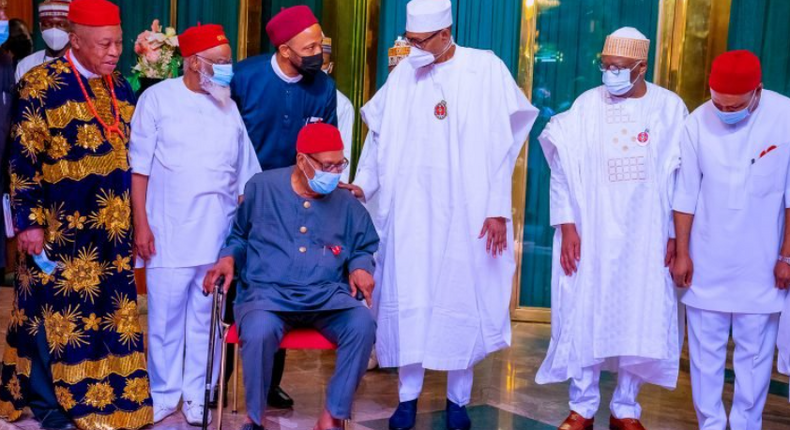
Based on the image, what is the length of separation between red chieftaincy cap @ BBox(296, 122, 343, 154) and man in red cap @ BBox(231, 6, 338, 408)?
1.61 ft

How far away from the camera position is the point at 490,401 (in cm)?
530

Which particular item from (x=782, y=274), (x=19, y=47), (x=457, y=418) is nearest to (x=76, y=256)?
(x=457, y=418)

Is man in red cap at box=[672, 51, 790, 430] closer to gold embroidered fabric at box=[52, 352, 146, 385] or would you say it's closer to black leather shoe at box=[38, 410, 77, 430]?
gold embroidered fabric at box=[52, 352, 146, 385]

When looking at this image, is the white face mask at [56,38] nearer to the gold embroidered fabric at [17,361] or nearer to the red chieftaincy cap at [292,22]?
the red chieftaincy cap at [292,22]

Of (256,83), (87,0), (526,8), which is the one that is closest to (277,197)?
(256,83)

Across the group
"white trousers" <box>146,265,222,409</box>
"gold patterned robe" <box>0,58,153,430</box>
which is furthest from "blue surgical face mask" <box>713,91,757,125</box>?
"gold patterned robe" <box>0,58,153,430</box>

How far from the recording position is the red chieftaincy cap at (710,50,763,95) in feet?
13.9

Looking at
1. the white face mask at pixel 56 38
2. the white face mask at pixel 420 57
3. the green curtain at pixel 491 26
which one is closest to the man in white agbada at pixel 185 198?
the white face mask at pixel 420 57

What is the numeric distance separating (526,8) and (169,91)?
11.7 ft

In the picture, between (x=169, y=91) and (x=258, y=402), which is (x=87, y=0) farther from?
(x=258, y=402)

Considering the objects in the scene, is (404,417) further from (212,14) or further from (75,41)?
(212,14)

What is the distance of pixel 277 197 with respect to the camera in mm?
4410

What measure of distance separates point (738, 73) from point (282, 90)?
2.04 metres

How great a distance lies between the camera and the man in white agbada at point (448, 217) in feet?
15.3
